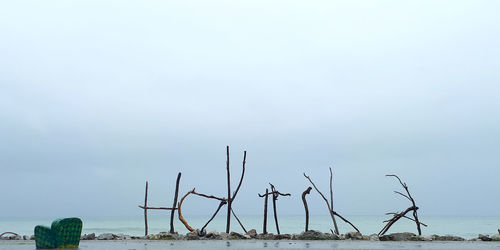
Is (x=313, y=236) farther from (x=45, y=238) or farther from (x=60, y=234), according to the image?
(x=45, y=238)

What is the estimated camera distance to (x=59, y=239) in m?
19.2

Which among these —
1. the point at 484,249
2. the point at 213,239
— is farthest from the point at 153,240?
the point at 484,249

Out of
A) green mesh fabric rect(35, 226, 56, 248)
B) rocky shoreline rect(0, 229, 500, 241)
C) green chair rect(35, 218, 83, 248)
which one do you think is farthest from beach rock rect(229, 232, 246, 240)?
green mesh fabric rect(35, 226, 56, 248)

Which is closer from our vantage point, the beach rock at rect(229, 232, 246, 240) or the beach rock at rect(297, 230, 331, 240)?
the beach rock at rect(297, 230, 331, 240)

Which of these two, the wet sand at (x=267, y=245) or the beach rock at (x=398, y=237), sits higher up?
the beach rock at (x=398, y=237)

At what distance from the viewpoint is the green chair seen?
19.1 meters

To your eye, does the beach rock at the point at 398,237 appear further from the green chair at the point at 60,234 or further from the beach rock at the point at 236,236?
the green chair at the point at 60,234

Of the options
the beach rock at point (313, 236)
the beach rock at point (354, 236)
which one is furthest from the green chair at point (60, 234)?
the beach rock at point (354, 236)

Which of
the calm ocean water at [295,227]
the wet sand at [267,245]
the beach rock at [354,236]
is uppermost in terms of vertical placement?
the beach rock at [354,236]

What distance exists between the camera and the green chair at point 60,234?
62.7ft

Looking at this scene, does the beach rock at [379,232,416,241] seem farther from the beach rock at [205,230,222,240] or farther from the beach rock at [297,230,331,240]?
the beach rock at [205,230,222,240]

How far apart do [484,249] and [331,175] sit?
9507mm

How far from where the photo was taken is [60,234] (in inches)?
757

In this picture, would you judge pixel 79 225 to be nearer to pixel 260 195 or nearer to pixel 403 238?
A: pixel 260 195
